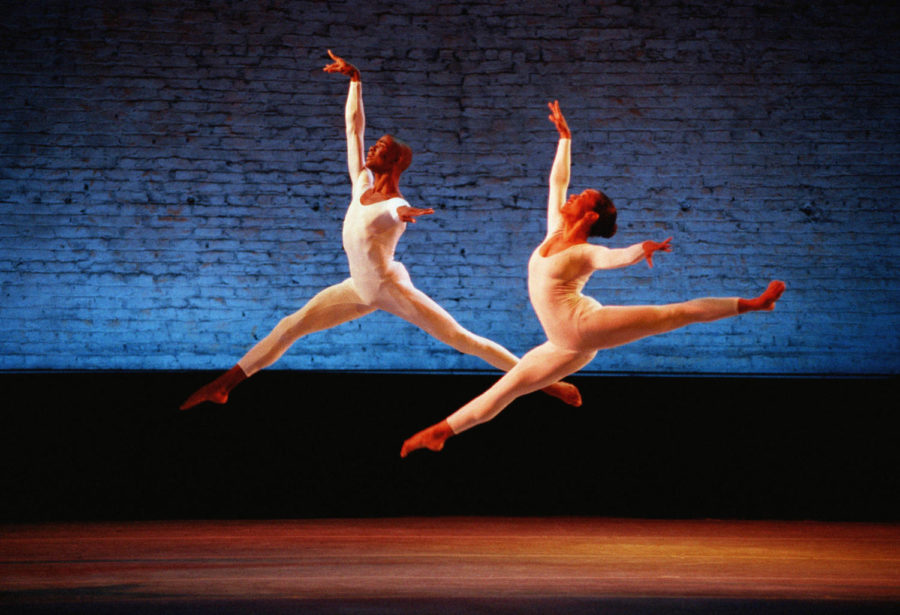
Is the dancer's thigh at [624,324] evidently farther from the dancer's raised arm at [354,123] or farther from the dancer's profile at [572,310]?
the dancer's raised arm at [354,123]

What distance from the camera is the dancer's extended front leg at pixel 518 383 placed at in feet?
12.7

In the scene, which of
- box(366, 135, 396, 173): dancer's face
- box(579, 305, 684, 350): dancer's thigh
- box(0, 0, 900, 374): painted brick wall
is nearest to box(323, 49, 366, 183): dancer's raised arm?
box(366, 135, 396, 173): dancer's face

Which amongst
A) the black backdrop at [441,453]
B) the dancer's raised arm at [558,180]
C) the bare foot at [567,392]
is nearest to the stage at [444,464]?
the black backdrop at [441,453]

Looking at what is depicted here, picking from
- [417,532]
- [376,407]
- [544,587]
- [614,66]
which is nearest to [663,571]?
[544,587]

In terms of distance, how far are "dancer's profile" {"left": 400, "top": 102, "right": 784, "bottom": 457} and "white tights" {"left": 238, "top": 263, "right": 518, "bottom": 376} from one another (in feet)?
0.98

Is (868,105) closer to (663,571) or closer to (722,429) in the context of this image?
(722,429)

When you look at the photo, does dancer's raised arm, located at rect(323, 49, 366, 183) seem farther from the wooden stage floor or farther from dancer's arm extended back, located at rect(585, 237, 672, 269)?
the wooden stage floor

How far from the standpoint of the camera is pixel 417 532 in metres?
5.04

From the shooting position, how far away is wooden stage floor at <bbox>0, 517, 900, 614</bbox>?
11.5 ft

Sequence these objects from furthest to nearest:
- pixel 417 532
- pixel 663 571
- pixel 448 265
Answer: pixel 448 265
pixel 417 532
pixel 663 571

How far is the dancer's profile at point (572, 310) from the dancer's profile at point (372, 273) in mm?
270

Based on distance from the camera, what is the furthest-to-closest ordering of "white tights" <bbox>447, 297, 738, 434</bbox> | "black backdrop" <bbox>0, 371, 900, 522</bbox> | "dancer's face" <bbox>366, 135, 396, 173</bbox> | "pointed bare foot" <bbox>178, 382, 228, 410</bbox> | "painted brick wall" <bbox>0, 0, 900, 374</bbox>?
"painted brick wall" <bbox>0, 0, 900, 374</bbox> → "black backdrop" <bbox>0, 371, 900, 522</bbox> → "pointed bare foot" <bbox>178, 382, 228, 410</bbox> → "dancer's face" <bbox>366, 135, 396, 173</bbox> → "white tights" <bbox>447, 297, 738, 434</bbox>

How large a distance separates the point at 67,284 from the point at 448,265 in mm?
2101

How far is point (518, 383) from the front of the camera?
12.9 ft
